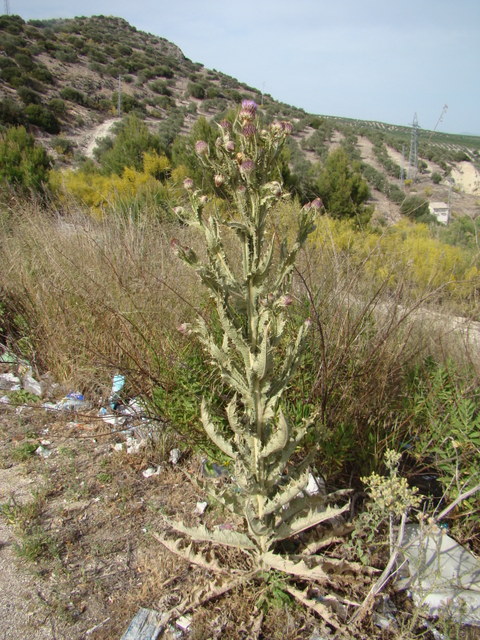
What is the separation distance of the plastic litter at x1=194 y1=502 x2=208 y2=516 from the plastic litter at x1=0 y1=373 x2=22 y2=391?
1.96 meters

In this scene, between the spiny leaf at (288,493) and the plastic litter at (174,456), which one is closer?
the spiny leaf at (288,493)

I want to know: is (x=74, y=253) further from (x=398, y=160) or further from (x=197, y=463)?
(x=398, y=160)

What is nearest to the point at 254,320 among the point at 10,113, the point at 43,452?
the point at 43,452

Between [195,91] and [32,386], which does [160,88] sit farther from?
[32,386]

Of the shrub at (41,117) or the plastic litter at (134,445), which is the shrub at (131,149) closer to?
the plastic litter at (134,445)

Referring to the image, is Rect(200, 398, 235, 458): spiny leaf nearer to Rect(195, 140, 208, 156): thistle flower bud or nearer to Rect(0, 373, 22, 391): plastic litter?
Rect(195, 140, 208, 156): thistle flower bud

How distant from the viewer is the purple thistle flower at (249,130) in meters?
1.33

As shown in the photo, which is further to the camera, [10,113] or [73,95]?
[73,95]

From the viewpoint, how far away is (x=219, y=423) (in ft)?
8.04

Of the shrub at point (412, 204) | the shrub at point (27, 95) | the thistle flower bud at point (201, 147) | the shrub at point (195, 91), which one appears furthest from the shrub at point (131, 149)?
the shrub at point (195, 91)

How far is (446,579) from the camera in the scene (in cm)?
188

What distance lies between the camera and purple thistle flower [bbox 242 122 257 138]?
133cm

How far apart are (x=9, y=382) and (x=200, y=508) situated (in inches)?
84.9

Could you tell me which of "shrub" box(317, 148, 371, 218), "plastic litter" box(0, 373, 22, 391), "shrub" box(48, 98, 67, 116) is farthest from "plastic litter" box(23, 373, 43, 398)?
"shrub" box(48, 98, 67, 116)
